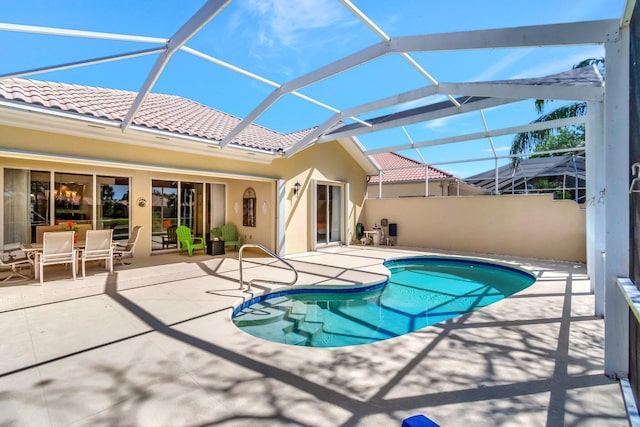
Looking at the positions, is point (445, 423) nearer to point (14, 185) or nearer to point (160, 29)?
point (160, 29)

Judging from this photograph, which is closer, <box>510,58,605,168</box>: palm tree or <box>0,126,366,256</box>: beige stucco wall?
<box>0,126,366,256</box>: beige stucco wall

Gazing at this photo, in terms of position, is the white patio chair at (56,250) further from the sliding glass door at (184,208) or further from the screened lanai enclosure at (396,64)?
the sliding glass door at (184,208)

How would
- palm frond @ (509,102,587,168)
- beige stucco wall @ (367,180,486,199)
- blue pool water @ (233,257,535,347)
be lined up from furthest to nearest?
palm frond @ (509,102,587,168) < beige stucco wall @ (367,180,486,199) < blue pool water @ (233,257,535,347)

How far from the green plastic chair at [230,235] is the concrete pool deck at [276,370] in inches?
→ 260

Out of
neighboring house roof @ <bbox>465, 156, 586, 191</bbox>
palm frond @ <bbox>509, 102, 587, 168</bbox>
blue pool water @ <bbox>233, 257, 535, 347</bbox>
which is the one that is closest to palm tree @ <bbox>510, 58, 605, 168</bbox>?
palm frond @ <bbox>509, 102, 587, 168</bbox>

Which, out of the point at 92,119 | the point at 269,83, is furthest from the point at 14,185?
the point at 269,83

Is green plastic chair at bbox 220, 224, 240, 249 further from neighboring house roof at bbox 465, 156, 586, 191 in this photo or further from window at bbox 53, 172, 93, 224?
neighboring house roof at bbox 465, 156, 586, 191

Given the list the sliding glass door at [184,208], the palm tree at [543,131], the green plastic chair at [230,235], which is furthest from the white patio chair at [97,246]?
A: the palm tree at [543,131]

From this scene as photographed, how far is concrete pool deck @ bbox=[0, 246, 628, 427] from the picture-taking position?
2627 millimetres

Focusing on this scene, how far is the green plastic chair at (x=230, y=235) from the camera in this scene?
40.9ft

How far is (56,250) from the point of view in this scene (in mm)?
6953

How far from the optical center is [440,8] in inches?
219

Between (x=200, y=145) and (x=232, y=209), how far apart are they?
463 centimetres

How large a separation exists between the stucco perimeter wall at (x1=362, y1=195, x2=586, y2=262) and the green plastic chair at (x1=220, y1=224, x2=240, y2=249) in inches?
270
